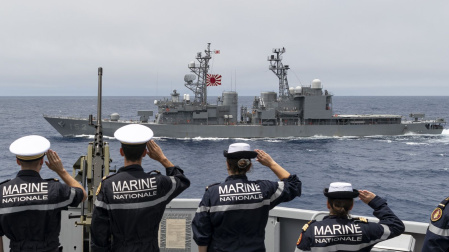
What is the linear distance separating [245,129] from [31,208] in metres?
43.2

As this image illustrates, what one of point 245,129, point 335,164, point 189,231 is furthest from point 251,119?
point 189,231

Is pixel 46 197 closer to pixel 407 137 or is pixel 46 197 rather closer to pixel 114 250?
pixel 114 250

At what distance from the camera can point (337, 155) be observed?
3834cm

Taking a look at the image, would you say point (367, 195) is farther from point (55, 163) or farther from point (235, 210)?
point (55, 163)

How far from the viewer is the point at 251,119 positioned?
4912cm

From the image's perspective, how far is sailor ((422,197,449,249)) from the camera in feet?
9.99

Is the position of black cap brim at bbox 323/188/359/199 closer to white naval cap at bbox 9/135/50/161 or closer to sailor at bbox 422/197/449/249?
sailor at bbox 422/197/449/249

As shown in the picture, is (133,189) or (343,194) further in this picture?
(133,189)

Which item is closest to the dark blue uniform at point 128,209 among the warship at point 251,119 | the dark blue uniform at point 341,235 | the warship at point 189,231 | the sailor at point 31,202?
the sailor at point 31,202

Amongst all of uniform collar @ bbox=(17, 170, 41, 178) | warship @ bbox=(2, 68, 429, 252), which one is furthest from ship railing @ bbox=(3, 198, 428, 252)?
uniform collar @ bbox=(17, 170, 41, 178)

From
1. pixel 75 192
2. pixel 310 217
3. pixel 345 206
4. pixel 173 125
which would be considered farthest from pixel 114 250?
pixel 173 125

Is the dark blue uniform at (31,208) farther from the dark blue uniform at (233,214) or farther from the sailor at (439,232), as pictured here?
the sailor at (439,232)

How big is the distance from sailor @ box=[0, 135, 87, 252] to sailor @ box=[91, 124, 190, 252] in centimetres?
33

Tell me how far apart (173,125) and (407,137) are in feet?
84.5
